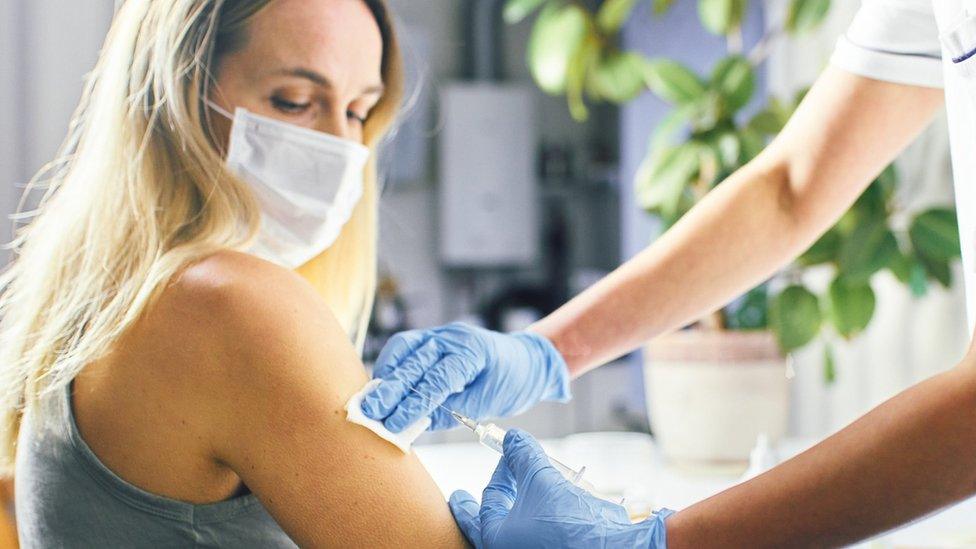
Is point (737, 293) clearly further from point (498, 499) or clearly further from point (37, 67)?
point (37, 67)

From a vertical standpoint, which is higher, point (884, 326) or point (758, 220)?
point (758, 220)

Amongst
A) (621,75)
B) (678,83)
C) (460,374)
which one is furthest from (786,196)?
(621,75)

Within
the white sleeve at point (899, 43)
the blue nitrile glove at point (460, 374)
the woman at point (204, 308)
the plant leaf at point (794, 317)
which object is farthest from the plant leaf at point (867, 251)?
the woman at point (204, 308)

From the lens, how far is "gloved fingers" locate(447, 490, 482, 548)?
35.4 inches

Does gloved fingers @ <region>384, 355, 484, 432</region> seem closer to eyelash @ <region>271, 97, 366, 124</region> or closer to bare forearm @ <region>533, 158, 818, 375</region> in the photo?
bare forearm @ <region>533, 158, 818, 375</region>

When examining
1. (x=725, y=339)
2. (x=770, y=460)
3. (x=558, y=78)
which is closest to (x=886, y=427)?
(x=770, y=460)

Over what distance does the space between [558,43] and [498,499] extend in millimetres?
1792

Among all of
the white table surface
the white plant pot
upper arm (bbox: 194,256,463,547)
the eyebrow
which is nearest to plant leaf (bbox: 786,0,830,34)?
the white plant pot

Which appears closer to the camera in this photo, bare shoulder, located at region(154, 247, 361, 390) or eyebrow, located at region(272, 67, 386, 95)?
bare shoulder, located at region(154, 247, 361, 390)

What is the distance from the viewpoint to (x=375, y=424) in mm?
877

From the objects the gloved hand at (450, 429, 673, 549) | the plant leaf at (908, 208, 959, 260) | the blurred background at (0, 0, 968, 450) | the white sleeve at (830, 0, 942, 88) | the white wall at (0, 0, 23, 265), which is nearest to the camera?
the gloved hand at (450, 429, 673, 549)

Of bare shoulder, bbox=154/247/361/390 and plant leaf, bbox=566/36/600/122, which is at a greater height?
plant leaf, bbox=566/36/600/122

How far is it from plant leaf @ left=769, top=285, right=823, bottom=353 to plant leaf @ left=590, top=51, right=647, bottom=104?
0.74 m

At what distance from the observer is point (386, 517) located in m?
0.85
